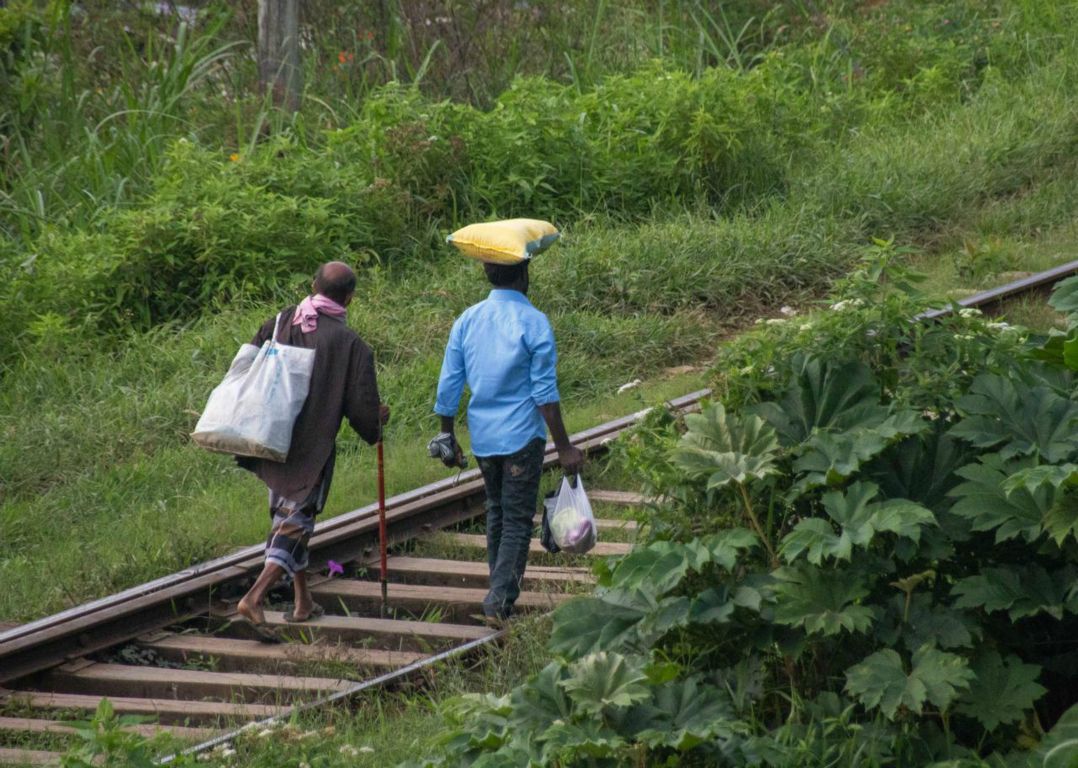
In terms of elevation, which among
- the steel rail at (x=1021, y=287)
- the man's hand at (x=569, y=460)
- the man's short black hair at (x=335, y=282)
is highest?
the man's short black hair at (x=335, y=282)

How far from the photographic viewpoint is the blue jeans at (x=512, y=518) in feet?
22.7

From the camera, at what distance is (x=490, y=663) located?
6.36 meters

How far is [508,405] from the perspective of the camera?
6.89 metres

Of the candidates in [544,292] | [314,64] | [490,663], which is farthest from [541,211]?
[490,663]

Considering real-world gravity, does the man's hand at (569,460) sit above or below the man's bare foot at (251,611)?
above

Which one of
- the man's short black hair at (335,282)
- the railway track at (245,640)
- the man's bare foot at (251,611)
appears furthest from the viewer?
the man's short black hair at (335,282)

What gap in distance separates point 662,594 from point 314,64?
11.1 metres

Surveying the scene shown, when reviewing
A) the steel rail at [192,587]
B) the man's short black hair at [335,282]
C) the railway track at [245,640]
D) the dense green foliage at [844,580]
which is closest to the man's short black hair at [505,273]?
the man's short black hair at [335,282]

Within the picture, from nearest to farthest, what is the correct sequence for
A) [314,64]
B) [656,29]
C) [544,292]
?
[544,292] → [314,64] → [656,29]

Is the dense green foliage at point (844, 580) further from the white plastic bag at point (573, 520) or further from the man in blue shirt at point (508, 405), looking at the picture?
the man in blue shirt at point (508, 405)

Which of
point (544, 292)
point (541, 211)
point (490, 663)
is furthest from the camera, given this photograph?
point (541, 211)

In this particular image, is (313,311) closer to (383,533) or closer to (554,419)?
(383,533)

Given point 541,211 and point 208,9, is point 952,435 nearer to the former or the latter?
point 541,211

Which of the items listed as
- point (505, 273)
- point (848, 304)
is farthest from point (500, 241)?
point (848, 304)
